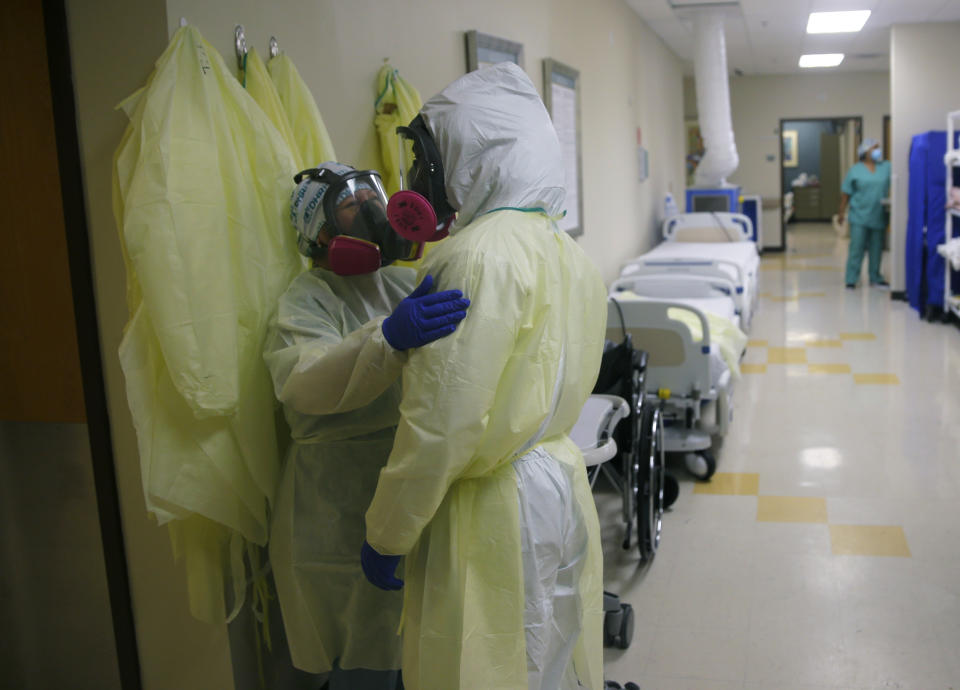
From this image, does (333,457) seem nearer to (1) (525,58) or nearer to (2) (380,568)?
(2) (380,568)

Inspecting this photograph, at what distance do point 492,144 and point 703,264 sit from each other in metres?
4.73

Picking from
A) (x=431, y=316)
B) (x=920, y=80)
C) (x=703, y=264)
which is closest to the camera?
(x=431, y=316)

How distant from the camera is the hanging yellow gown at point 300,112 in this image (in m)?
2.08

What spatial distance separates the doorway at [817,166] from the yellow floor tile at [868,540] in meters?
14.8

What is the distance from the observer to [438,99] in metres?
1.64

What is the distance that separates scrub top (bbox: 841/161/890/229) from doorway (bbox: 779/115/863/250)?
8.18 m

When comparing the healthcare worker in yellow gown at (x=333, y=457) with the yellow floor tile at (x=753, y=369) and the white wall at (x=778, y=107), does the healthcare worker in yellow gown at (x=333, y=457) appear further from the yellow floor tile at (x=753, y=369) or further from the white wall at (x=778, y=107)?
the white wall at (x=778, y=107)

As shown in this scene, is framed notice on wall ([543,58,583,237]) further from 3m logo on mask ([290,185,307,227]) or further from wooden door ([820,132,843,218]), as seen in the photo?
wooden door ([820,132,843,218])

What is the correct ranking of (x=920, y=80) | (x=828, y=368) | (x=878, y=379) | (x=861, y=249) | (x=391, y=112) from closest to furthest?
(x=391, y=112) → (x=878, y=379) → (x=828, y=368) → (x=920, y=80) → (x=861, y=249)

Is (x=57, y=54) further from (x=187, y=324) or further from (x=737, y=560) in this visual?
(x=737, y=560)

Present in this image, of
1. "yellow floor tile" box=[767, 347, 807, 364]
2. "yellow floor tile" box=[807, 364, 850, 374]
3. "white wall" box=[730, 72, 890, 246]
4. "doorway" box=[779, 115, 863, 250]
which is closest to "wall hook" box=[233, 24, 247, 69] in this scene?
"yellow floor tile" box=[807, 364, 850, 374]

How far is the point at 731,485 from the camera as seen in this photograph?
387 centimetres

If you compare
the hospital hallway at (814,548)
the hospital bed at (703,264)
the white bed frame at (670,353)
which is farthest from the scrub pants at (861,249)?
the white bed frame at (670,353)

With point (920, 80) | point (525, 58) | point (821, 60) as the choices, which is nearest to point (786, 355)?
point (525, 58)
